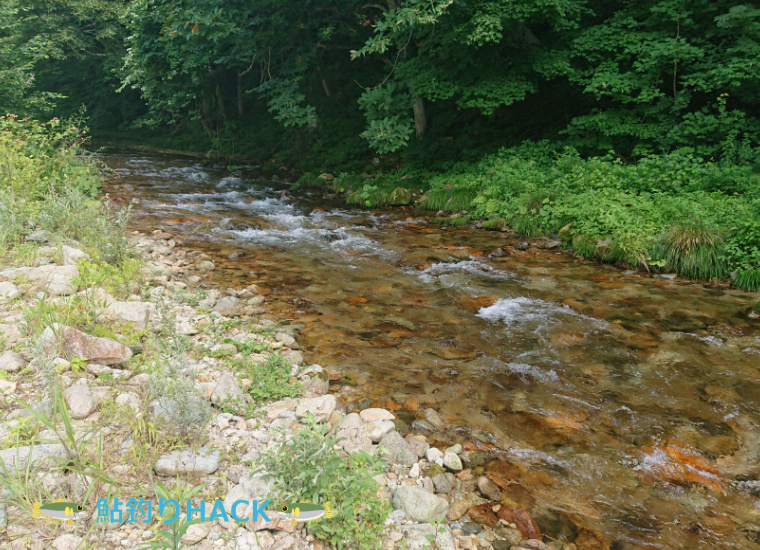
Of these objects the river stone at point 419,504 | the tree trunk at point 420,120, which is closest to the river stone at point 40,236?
the river stone at point 419,504

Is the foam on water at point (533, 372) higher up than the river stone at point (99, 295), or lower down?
lower down

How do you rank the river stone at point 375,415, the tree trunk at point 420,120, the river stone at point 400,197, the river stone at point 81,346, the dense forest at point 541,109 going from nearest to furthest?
the river stone at point 81,346
the river stone at point 375,415
the dense forest at point 541,109
the river stone at point 400,197
the tree trunk at point 420,120

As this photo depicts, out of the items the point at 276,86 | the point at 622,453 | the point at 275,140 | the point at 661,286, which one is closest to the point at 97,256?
the point at 622,453

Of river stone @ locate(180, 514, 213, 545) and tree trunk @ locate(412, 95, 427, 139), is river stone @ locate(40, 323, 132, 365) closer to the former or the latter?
river stone @ locate(180, 514, 213, 545)

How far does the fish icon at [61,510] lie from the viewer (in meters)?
2.25

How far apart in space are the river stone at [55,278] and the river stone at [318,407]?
8.60ft

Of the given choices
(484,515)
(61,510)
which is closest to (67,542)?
(61,510)

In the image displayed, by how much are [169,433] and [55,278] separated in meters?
2.71

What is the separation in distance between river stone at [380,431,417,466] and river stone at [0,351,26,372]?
2.58 metres

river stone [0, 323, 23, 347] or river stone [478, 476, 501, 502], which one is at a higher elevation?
river stone [0, 323, 23, 347]

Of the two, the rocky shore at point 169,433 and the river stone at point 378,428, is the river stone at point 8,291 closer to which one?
the rocky shore at point 169,433

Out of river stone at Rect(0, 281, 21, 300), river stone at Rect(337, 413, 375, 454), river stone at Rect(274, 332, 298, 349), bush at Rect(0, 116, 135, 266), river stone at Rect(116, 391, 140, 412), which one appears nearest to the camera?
river stone at Rect(116, 391, 140, 412)

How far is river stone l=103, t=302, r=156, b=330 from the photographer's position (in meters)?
4.18

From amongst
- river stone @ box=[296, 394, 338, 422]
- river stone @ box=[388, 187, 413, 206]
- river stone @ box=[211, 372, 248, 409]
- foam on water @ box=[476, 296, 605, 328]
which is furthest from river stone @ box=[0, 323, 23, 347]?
river stone @ box=[388, 187, 413, 206]
